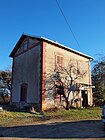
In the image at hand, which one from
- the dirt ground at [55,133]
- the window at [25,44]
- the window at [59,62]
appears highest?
the window at [25,44]

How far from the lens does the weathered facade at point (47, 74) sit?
1842 centimetres

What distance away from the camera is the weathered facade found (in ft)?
60.4

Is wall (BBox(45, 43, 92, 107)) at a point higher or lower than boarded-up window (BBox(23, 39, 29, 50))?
lower

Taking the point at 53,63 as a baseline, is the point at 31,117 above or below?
below

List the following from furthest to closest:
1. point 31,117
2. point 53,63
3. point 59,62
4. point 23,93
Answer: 1. point 23,93
2. point 59,62
3. point 53,63
4. point 31,117

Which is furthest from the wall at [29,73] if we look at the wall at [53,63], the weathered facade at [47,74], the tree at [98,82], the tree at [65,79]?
the tree at [98,82]

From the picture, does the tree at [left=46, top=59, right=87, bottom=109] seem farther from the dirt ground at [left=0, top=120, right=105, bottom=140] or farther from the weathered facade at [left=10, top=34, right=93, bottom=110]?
the dirt ground at [left=0, top=120, right=105, bottom=140]

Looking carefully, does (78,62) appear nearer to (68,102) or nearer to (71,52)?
(71,52)

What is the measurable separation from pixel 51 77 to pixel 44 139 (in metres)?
11.6

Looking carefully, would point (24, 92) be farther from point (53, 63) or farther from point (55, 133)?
point (55, 133)

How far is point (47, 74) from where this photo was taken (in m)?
18.7

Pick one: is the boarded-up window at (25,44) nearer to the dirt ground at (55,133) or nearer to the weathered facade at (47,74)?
the weathered facade at (47,74)

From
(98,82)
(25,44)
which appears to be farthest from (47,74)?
(98,82)

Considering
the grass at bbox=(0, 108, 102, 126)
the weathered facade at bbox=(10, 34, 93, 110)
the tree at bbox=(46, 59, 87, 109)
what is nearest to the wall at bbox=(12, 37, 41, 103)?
the weathered facade at bbox=(10, 34, 93, 110)
